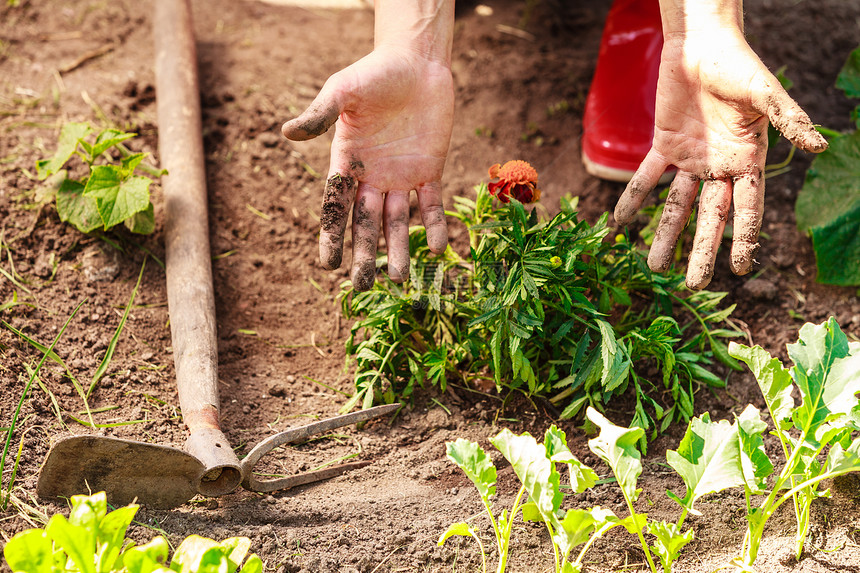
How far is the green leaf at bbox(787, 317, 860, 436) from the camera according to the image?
1.47 metres

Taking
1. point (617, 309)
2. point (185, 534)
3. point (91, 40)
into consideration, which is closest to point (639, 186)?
point (617, 309)

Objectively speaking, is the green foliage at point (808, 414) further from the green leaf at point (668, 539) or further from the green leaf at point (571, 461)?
the green leaf at point (571, 461)

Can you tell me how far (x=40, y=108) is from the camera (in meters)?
2.66

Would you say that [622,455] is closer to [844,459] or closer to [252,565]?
[844,459]

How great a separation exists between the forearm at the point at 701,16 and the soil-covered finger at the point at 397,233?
2.95 ft

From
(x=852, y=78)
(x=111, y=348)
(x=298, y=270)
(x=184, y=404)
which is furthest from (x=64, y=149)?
(x=852, y=78)

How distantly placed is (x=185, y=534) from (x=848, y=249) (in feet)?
7.29

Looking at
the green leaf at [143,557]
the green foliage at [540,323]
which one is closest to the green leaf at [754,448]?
the green foliage at [540,323]

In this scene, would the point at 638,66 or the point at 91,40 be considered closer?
the point at 638,66

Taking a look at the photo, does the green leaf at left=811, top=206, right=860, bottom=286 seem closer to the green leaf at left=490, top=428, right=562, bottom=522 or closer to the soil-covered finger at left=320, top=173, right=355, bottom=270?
the green leaf at left=490, top=428, right=562, bottom=522

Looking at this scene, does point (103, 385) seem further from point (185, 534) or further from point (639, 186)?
point (639, 186)

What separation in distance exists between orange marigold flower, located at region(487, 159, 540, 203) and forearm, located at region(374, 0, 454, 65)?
1.59 ft

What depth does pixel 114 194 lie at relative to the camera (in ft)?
7.02

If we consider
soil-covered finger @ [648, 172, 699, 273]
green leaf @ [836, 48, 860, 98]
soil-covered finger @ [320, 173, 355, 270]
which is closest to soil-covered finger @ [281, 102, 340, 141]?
soil-covered finger @ [320, 173, 355, 270]
